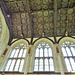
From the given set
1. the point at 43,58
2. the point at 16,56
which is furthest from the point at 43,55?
the point at 16,56

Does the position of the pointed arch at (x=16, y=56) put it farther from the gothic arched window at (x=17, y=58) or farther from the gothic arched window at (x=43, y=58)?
the gothic arched window at (x=43, y=58)

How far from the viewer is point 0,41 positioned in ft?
42.0

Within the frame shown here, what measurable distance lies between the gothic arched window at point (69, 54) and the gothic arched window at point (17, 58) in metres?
6.09

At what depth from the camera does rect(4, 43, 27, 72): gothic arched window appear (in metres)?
11.2

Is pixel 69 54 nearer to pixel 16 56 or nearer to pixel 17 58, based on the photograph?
pixel 17 58

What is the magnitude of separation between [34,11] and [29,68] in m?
8.42

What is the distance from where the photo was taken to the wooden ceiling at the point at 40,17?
40.9ft

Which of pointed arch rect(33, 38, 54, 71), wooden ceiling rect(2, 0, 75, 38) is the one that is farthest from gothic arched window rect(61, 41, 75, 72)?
wooden ceiling rect(2, 0, 75, 38)

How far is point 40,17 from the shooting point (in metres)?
13.7

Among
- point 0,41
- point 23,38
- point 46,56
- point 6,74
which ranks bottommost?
point 6,74

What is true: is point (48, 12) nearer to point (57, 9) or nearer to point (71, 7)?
point (57, 9)

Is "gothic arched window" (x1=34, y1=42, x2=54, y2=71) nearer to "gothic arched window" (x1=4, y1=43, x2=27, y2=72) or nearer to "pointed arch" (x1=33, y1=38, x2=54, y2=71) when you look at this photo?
"pointed arch" (x1=33, y1=38, x2=54, y2=71)

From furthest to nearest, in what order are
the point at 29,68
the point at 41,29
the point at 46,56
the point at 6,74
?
the point at 41,29 < the point at 46,56 < the point at 29,68 < the point at 6,74

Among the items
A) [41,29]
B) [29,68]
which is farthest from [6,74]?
[41,29]
